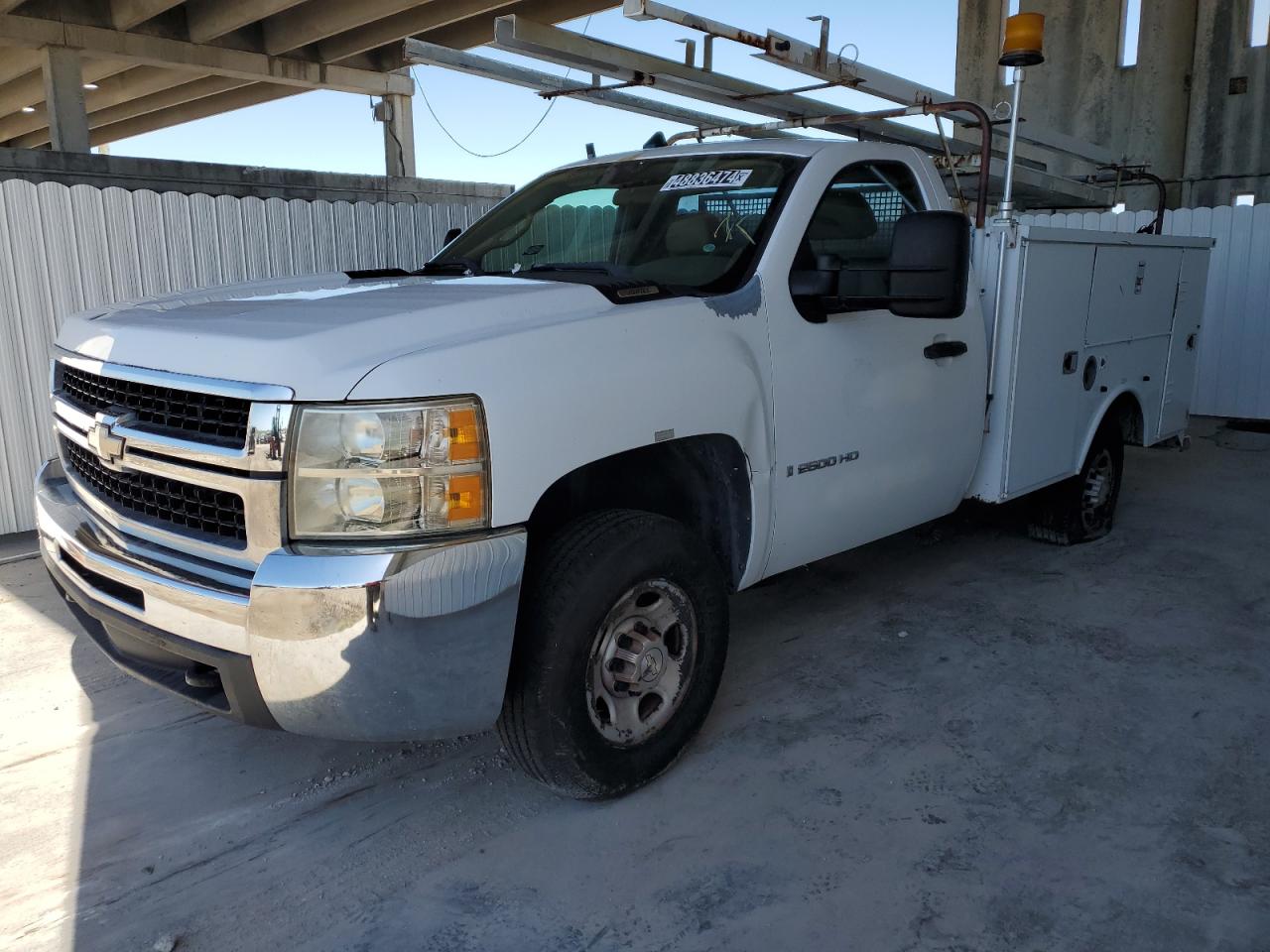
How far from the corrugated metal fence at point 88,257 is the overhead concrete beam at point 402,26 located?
868cm

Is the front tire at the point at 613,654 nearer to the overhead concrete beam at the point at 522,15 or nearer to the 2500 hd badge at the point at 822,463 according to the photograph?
the 2500 hd badge at the point at 822,463

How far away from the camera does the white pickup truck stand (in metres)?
2.36

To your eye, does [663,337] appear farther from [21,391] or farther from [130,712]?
[21,391]

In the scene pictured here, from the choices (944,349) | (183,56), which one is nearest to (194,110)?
(183,56)

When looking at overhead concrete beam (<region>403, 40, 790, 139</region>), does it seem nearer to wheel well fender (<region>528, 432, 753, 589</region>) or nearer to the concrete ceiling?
wheel well fender (<region>528, 432, 753, 589</region>)

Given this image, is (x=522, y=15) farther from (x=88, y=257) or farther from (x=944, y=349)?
(x=944, y=349)

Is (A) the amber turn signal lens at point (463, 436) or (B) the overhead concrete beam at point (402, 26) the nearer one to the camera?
(A) the amber turn signal lens at point (463, 436)

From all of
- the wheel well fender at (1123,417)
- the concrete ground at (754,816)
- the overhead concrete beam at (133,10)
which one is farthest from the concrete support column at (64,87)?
the wheel well fender at (1123,417)

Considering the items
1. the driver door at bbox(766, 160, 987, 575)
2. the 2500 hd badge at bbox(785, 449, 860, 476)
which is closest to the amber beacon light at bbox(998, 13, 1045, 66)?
the driver door at bbox(766, 160, 987, 575)

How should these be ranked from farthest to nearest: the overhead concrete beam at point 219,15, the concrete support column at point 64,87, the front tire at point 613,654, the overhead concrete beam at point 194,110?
the overhead concrete beam at point 194,110 < the concrete support column at point 64,87 < the overhead concrete beam at point 219,15 < the front tire at point 613,654

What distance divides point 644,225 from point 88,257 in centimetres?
431

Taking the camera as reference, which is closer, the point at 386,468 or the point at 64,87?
the point at 386,468

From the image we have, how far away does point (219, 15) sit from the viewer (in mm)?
16609

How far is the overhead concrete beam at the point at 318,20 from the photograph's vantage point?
49.8 ft
